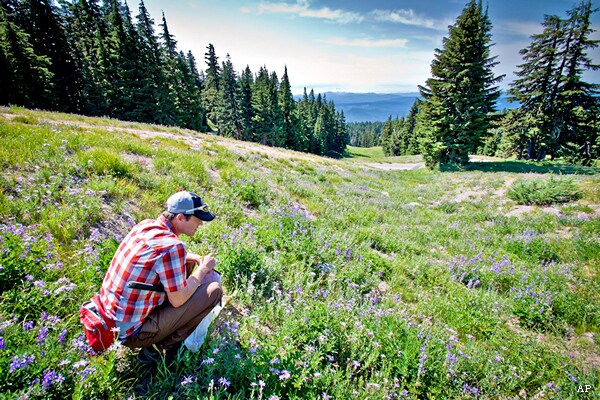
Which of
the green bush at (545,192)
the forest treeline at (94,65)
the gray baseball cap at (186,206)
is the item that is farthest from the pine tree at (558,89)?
the forest treeline at (94,65)

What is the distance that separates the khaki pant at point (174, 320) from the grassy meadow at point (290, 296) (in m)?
0.24

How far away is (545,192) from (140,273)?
15874mm

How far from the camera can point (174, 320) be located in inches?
107

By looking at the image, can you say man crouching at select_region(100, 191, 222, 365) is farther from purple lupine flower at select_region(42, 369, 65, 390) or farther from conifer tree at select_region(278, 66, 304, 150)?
conifer tree at select_region(278, 66, 304, 150)

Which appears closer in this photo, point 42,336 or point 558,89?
point 42,336

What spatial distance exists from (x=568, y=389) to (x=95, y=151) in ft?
33.0

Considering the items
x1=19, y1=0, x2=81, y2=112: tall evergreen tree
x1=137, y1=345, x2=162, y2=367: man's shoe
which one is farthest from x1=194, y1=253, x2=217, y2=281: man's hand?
x1=19, y1=0, x2=81, y2=112: tall evergreen tree

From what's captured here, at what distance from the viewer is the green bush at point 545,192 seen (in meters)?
11.3

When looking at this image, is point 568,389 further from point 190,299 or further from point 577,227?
point 577,227

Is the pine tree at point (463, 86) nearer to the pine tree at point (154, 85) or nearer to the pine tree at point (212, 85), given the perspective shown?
the pine tree at point (154, 85)

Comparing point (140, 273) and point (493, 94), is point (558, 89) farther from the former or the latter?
point (140, 273)

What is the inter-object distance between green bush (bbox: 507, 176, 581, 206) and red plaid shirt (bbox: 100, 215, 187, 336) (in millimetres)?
15455

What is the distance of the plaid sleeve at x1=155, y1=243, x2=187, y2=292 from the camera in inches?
94.9

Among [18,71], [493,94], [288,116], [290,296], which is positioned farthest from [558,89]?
[18,71]
